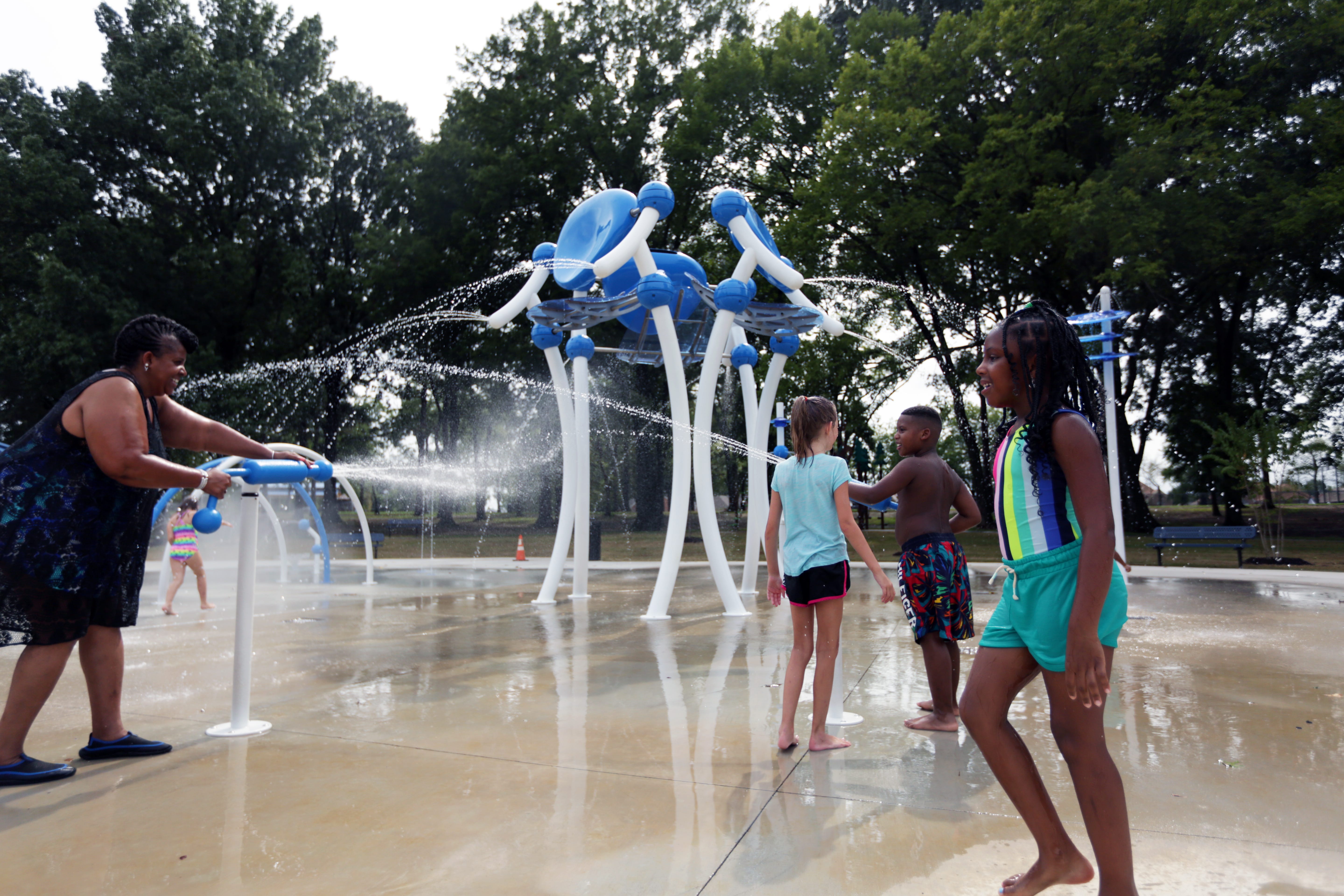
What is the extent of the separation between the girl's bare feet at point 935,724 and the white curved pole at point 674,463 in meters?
4.30

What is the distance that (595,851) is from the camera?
2742 mm

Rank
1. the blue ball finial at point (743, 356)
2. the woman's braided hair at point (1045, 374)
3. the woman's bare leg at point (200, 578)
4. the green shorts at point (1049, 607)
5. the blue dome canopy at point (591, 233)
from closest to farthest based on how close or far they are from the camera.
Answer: the green shorts at point (1049, 607) < the woman's braided hair at point (1045, 374) < the blue dome canopy at point (591, 233) < the woman's bare leg at point (200, 578) < the blue ball finial at point (743, 356)

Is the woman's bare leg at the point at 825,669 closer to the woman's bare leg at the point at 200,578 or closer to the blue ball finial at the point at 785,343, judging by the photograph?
the blue ball finial at the point at 785,343

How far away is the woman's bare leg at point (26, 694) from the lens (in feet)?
11.6

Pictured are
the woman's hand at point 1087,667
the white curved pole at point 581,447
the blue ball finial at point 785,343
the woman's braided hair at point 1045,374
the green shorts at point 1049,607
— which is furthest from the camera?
the blue ball finial at point 785,343

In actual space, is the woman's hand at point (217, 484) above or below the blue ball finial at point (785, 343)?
below

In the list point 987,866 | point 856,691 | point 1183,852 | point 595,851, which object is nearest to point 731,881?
point 595,851

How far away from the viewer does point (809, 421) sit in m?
4.05

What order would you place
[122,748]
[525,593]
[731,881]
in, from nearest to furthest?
[731,881], [122,748], [525,593]

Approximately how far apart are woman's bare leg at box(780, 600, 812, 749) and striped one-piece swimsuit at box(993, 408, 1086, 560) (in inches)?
60.7

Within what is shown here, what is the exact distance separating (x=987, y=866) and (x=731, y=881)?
82 centimetres

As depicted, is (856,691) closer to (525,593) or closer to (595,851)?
(595,851)

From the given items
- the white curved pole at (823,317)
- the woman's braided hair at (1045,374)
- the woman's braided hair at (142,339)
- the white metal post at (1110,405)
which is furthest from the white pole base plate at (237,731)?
the white metal post at (1110,405)

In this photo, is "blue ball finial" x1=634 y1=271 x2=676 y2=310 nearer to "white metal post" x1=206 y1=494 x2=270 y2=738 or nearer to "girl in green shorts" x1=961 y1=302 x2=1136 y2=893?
"white metal post" x1=206 y1=494 x2=270 y2=738
